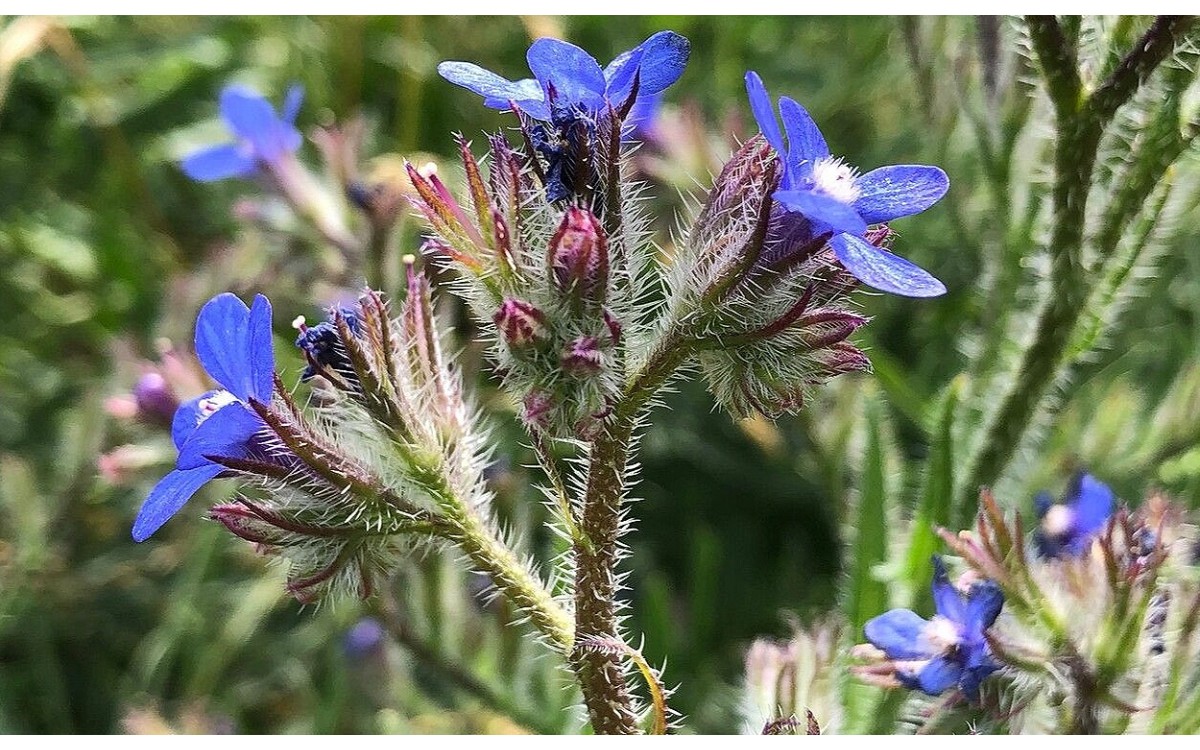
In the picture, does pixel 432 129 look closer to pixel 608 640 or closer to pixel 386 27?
pixel 386 27

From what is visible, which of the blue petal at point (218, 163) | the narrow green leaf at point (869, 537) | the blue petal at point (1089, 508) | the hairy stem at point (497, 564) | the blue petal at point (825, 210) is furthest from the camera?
the blue petal at point (218, 163)

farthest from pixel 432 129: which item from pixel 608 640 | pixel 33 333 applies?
pixel 608 640

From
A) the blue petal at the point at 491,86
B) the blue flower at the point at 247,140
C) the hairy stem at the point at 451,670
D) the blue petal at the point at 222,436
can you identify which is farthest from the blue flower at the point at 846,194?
the blue flower at the point at 247,140

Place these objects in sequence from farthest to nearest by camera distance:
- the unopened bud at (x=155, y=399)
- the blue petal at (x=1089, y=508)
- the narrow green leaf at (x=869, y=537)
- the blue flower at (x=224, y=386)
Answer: the unopened bud at (x=155, y=399), the narrow green leaf at (x=869, y=537), the blue petal at (x=1089, y=508), the blue flower at (x=224, y=386)

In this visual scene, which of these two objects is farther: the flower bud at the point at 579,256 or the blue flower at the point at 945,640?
the blue flower at the point at 945,640

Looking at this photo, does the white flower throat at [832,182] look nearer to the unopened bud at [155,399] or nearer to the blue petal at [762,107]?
the blue petal at [762,107]

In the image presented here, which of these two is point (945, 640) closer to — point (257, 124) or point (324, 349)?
point (324, 349)

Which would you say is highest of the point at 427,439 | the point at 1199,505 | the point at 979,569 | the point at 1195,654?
the point at 427,439
